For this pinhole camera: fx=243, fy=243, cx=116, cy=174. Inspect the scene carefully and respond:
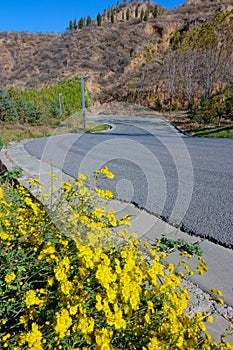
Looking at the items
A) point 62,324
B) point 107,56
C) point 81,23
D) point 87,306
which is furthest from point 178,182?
point 81,23

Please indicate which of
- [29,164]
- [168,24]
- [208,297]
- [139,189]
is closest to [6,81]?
[168,24]

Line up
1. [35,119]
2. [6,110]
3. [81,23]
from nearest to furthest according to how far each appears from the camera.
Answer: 1. [6,110]
2. [35,119]
3. [81,23]

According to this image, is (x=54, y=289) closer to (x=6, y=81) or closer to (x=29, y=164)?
(x=29, y=164)

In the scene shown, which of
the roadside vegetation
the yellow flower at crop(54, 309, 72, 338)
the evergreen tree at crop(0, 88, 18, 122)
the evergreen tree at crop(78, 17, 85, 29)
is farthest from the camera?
the evergreen tree at crop(78, 17, 85, 29)

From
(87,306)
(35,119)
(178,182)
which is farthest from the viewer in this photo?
(35,119)

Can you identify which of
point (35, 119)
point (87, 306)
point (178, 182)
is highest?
point (87, 306)

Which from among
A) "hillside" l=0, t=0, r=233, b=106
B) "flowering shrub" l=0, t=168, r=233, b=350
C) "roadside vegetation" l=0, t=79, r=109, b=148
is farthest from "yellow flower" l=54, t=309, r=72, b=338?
"hillside" l=0, t=0, r=233, b=106

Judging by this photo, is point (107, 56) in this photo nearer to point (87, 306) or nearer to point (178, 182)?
point (178, 182)

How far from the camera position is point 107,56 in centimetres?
3781

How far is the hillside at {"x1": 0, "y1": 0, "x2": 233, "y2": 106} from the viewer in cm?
3120

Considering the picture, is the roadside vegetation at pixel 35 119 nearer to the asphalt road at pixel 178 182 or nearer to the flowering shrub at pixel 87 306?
the asphalt road at pixel 178 182

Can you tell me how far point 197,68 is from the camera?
19.5 metres

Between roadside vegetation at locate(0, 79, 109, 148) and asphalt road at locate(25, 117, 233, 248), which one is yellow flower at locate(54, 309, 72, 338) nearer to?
asphalt road at locate(25, 117, 233, 248)

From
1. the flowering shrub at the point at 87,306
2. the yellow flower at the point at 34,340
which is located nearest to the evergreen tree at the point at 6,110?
the flowering shrub at the point at 87,306
